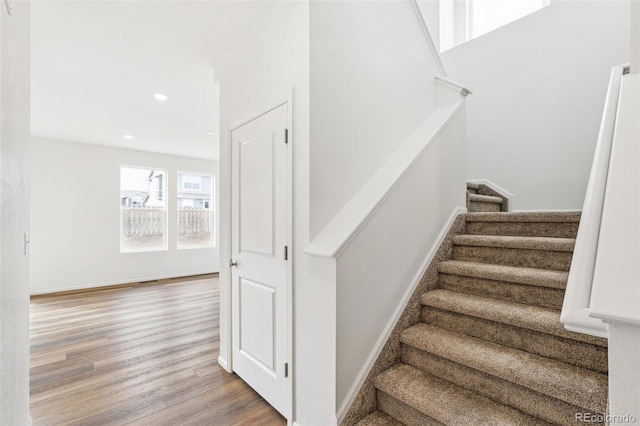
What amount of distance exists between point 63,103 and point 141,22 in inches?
88.3

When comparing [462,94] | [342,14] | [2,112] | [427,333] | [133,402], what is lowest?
[133,402]

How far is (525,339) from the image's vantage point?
1.51m

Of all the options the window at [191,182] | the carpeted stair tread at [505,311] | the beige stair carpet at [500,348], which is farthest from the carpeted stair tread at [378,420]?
the window at [191,182]

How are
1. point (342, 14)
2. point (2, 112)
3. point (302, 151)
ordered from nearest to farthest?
1. point (2, 112)
2. point (302, 151)
3. point (342, 14)

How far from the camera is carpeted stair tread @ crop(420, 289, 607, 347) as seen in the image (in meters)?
1.39

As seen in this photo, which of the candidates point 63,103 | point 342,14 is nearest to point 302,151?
point 342,14

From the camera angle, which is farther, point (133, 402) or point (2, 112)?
point (133, 402)

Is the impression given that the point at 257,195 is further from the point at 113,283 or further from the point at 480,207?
the point at 113,283

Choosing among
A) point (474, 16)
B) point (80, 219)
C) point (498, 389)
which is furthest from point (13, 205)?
point (80, 219)

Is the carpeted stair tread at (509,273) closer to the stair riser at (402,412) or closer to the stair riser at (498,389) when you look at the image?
the stair riser at (498,389)

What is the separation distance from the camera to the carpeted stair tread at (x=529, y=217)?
2.00 meters

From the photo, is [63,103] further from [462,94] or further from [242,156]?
[462,94]

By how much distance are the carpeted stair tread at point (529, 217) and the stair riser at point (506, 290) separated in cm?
65

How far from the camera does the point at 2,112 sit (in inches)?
38.3
